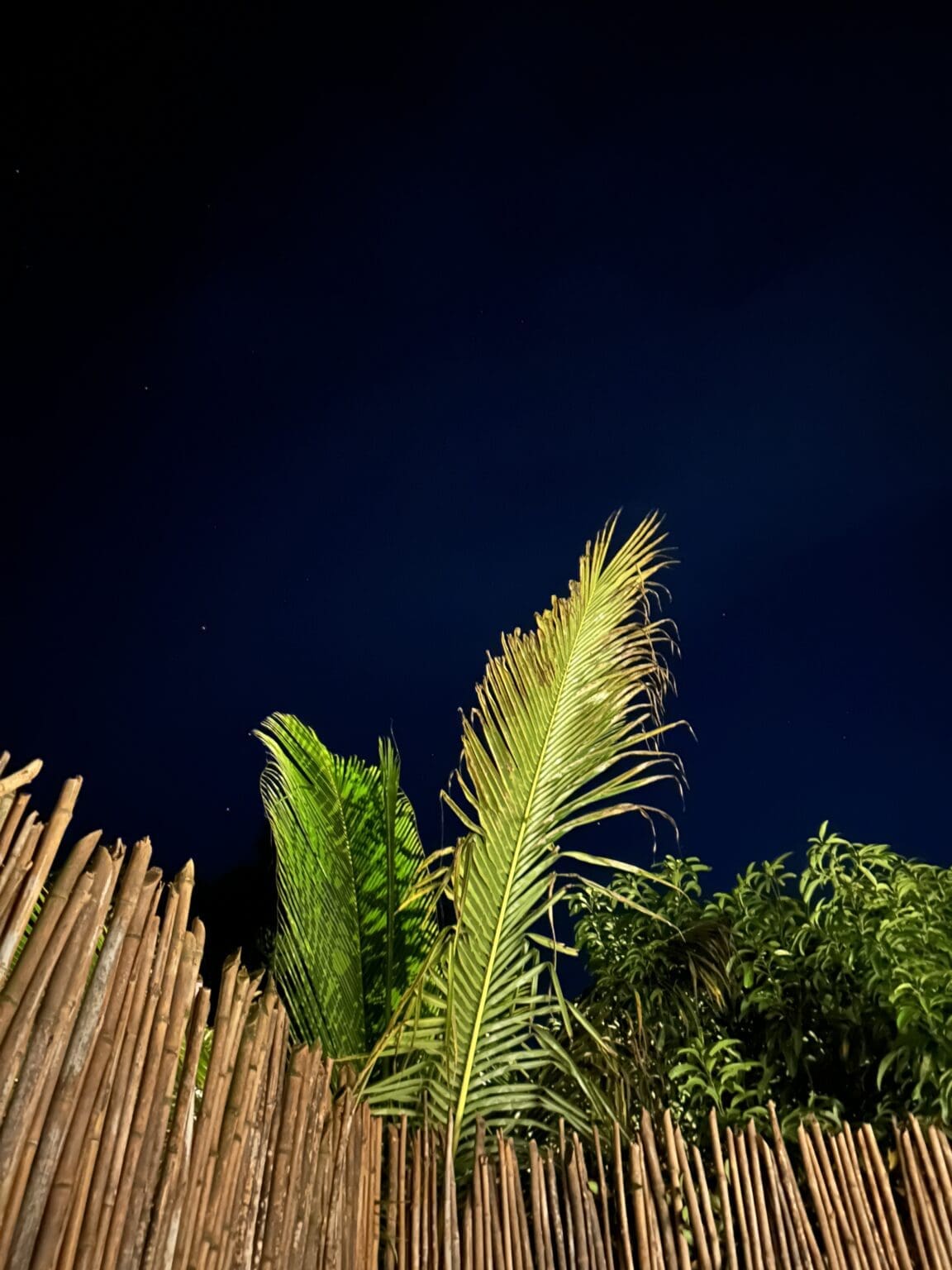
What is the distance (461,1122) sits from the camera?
1899 mm

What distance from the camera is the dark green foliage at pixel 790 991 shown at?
8.25ft

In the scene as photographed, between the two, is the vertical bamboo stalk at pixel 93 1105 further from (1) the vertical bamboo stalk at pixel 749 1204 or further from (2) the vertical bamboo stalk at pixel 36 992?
(1) the vertical bamboo stalk at pixel 749 1204

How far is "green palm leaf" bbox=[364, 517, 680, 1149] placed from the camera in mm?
1913

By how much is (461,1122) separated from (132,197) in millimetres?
4176

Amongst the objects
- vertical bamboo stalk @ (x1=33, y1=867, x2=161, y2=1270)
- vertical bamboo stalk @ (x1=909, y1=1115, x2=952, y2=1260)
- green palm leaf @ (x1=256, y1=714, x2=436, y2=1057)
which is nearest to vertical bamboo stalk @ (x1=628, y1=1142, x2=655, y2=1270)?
vertical bamboo stalk @ (x1=909, y1=1115, x2=952, y2=1260)

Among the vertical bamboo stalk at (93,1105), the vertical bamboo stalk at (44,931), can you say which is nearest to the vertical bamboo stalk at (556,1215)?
the vertical bamboo stalk at (93,1105)

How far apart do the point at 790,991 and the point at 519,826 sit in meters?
1.42

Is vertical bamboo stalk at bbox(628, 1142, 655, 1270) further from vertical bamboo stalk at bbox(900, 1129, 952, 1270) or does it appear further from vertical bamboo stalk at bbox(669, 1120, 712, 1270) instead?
vertical bamboo stalk at bbox(900, 1129, 952, 1270)

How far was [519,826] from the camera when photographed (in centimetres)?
210

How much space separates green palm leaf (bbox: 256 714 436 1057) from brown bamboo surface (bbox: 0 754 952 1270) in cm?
70

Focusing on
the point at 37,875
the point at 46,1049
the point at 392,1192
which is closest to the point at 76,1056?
the point at 46,1049

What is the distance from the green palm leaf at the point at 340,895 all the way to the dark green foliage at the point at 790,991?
577mm

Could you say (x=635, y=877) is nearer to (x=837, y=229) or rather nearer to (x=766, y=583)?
(x=766, y=583)

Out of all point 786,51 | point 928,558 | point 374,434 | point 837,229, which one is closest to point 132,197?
point 374,434
